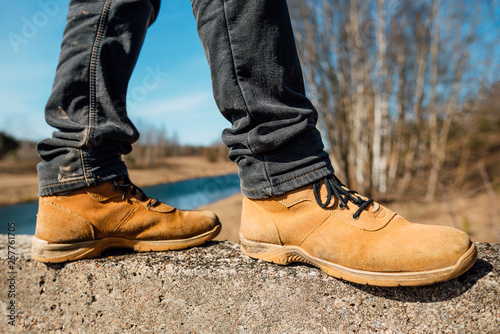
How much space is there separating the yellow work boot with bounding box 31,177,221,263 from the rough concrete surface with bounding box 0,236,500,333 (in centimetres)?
5

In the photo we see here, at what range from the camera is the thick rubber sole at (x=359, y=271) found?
0.75 m

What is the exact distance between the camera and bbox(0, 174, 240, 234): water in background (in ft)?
47.3

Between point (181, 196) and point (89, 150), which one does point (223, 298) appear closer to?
point (89, 150)

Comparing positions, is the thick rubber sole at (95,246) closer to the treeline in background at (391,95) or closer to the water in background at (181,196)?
the treeline in background at (391,95)

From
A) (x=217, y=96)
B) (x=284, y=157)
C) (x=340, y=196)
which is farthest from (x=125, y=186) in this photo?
(x=340, y=196)

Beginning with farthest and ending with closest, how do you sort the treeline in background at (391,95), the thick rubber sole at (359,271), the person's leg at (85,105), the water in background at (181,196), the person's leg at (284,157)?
the water in background at (181,196) → the treeline in background at (391,95) → the person's leg at (85,105) → the person's leg at (284,157) → the thick rubber sole at (359,271)

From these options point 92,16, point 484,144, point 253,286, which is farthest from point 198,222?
point 484,144

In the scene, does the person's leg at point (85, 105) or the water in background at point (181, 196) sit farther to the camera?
the water in background at point (181, 196)

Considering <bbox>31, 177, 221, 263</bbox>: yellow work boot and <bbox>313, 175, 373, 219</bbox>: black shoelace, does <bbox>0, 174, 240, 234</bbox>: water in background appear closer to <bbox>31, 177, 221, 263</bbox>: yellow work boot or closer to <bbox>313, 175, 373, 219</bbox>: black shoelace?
<bbox>31, 177, 221, 263</bbox>: yellow work boot

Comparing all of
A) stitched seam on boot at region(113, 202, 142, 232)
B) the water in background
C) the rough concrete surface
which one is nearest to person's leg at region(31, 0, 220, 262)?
stitched seam on boot at region(113, 202, 142, 232)

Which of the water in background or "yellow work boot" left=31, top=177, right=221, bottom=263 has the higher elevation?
"yellow work boot" left=31, top=177, right=221, bottom=263

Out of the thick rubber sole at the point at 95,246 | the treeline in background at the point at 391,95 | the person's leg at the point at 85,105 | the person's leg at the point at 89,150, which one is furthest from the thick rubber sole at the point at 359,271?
the treeline in background at the point at 391,95

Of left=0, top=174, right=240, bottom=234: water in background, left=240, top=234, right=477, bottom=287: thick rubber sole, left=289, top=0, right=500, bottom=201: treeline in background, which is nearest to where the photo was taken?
left=240, top=234, right=477, bottom=287: thick rubber sole

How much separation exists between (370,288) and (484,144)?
34.5 feet
